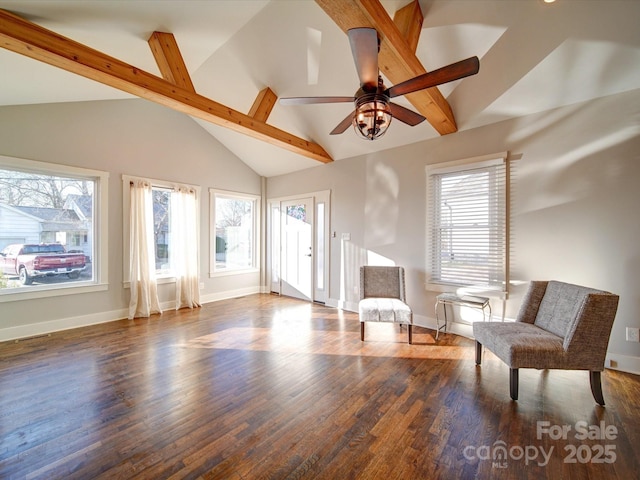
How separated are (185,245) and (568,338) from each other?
5227 millimetres

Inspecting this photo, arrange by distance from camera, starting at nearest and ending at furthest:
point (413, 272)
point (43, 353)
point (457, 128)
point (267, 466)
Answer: point (267, 466) → point (43, 353) → point (457, 128) → point (413, 272)

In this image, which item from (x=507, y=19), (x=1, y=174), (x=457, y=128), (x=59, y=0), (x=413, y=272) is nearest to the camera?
(x=59, y=0)

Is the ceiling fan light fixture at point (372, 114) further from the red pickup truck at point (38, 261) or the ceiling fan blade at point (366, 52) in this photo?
the red pickup truck at point (38, 261)

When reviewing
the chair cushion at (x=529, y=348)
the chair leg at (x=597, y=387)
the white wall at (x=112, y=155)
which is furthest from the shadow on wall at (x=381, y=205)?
the white wall at (x=112, y=155)

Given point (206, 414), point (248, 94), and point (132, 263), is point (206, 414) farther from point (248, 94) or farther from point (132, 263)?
point (248, 94)

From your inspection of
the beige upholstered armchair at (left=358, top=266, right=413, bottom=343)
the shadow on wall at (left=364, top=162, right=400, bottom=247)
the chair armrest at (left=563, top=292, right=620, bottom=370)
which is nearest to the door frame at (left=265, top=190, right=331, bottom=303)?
Result: the shadow on wall at (left=364, top=162, right=400, bottom=247)

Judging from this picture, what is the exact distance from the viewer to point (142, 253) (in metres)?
4.27

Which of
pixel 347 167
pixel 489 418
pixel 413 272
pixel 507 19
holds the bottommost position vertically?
pixel 489 418

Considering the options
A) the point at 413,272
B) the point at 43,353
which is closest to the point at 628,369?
the point at 413,272

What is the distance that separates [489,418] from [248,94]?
15.8ft

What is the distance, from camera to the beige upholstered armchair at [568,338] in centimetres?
199

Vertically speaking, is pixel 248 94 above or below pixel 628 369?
above

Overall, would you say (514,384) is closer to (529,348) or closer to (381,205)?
(529,348)

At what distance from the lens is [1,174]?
3287mm
